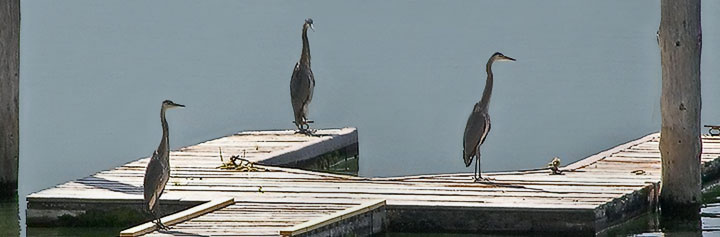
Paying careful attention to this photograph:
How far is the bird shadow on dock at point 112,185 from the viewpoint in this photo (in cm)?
1170

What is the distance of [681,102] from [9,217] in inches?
202

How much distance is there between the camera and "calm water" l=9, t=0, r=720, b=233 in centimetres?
1786

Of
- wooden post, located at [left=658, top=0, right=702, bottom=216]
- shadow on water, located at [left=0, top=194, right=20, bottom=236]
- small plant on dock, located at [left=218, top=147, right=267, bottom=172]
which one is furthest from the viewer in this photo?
small plant on dock, located at [left=218, top=147, right=267, bottom=172]

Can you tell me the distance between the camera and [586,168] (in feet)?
42.5

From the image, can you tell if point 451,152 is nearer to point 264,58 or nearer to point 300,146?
point 300,146

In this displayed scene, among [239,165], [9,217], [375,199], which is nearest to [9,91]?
[9,217]

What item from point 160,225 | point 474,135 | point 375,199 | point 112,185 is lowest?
point 160,225

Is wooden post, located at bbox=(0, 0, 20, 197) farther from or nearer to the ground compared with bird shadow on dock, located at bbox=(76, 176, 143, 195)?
farther from the ground

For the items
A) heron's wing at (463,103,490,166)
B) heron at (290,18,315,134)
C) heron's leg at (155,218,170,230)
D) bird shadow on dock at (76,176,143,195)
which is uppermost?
heron at (290,18,315,134)

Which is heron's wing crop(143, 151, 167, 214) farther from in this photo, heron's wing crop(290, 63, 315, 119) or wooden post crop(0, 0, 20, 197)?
heron's wing crop(290, 63, 315, 119)

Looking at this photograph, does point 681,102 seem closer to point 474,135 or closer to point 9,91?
point 474,135

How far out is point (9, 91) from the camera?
1309cm

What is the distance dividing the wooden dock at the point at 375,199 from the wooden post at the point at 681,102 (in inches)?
12.5

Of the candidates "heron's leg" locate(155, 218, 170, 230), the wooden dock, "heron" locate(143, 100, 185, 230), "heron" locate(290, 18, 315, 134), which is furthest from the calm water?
"heron's leg" locate(155, 218, 170, 230)
